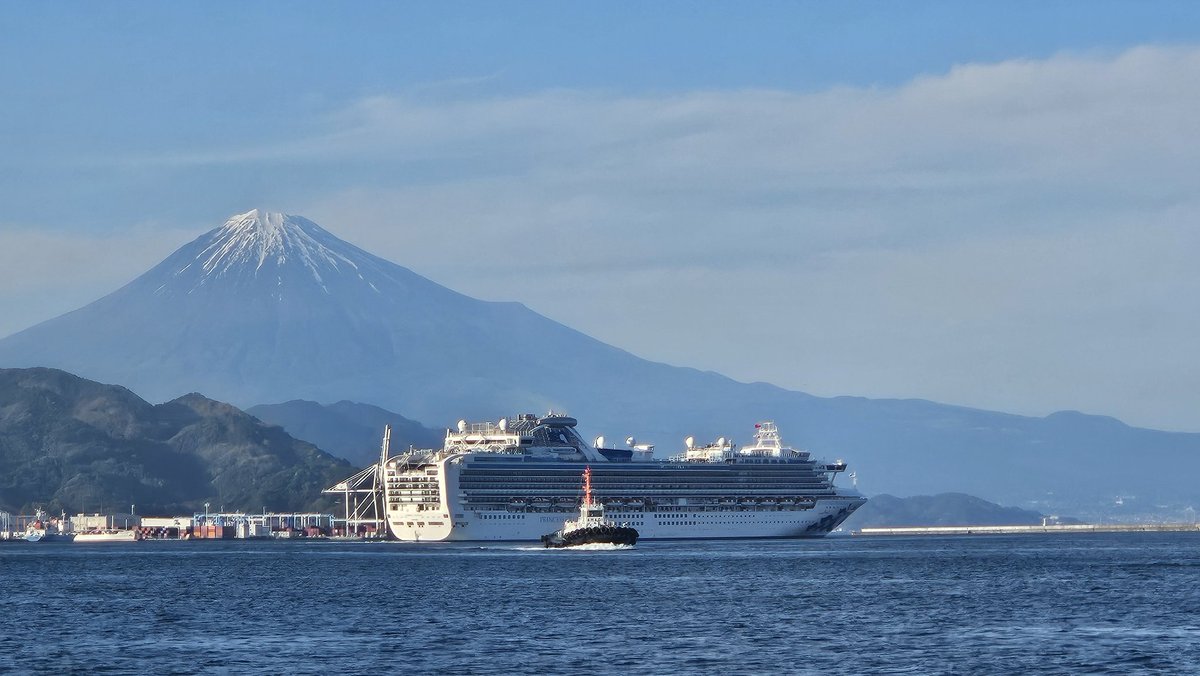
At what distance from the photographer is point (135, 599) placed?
3526 inches

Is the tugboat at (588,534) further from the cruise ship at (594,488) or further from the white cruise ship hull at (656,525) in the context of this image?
the cruise ship at (594,488)

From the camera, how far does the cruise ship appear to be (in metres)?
A: 170

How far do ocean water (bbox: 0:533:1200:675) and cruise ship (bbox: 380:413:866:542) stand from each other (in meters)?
45.4

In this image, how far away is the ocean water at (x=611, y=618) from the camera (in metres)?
58.4

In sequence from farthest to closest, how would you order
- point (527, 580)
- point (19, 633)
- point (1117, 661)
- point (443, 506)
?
point (443, 506) → point (527, 580) → point (19, 633) → point (1117, 661)

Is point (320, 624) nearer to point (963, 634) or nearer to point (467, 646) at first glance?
point (467, 646)

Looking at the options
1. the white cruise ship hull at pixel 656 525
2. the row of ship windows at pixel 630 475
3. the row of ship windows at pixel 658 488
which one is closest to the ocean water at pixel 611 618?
the white cruise ship hull at pixel 656 525

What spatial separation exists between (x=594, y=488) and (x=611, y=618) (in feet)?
334

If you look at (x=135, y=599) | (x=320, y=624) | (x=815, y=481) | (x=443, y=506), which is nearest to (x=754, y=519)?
(x=815, y=481)

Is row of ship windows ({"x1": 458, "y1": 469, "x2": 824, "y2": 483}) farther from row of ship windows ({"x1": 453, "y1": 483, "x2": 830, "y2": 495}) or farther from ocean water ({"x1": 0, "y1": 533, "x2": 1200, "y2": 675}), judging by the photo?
ocean water ({"x1": 0, "y1": 533, "x2": 1200, "y2": 675})

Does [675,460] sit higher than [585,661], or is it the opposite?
[675,460]

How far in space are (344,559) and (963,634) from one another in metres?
81.4

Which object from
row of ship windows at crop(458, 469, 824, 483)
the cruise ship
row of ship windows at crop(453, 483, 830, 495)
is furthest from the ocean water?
row of ship windows at crop(458, 469, 824, 483)

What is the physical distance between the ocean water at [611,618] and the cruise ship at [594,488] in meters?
45.4
